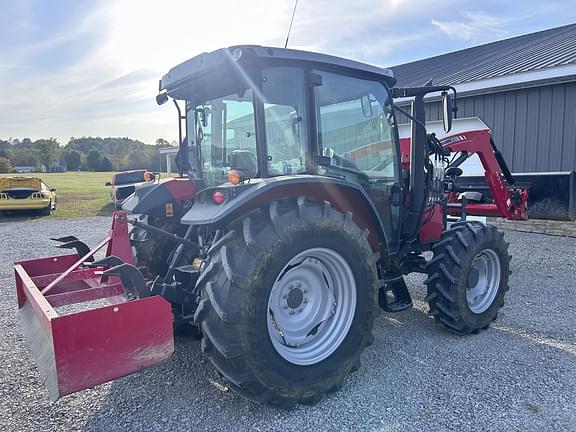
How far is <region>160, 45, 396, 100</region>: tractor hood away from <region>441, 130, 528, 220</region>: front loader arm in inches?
78.9

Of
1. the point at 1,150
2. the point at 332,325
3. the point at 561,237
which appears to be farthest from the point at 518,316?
the point at 1,150

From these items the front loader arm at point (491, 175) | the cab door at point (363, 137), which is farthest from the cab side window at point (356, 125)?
the front loader arm at point (491, 175)

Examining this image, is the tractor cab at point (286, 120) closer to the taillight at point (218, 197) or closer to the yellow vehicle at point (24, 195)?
the taillight at point (218, 197)

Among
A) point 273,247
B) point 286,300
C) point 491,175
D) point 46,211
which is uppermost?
point 491,175

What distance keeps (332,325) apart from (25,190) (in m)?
14.2

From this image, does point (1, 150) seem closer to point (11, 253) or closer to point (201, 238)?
point (11, 253)

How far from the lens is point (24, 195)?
46.2 ft

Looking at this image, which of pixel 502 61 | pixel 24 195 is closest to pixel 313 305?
pixel 502 61

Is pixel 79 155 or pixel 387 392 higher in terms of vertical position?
pixel 79 155

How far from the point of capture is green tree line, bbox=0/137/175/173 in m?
57.1

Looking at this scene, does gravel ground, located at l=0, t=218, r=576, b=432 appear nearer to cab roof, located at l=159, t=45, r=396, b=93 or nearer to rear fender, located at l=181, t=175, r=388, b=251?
rear fender, located at l=181, t=175, r=388, b=251

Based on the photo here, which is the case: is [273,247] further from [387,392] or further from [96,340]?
[387,392]

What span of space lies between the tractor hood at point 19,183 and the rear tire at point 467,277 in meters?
14.2

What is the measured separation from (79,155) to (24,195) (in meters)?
53.1
